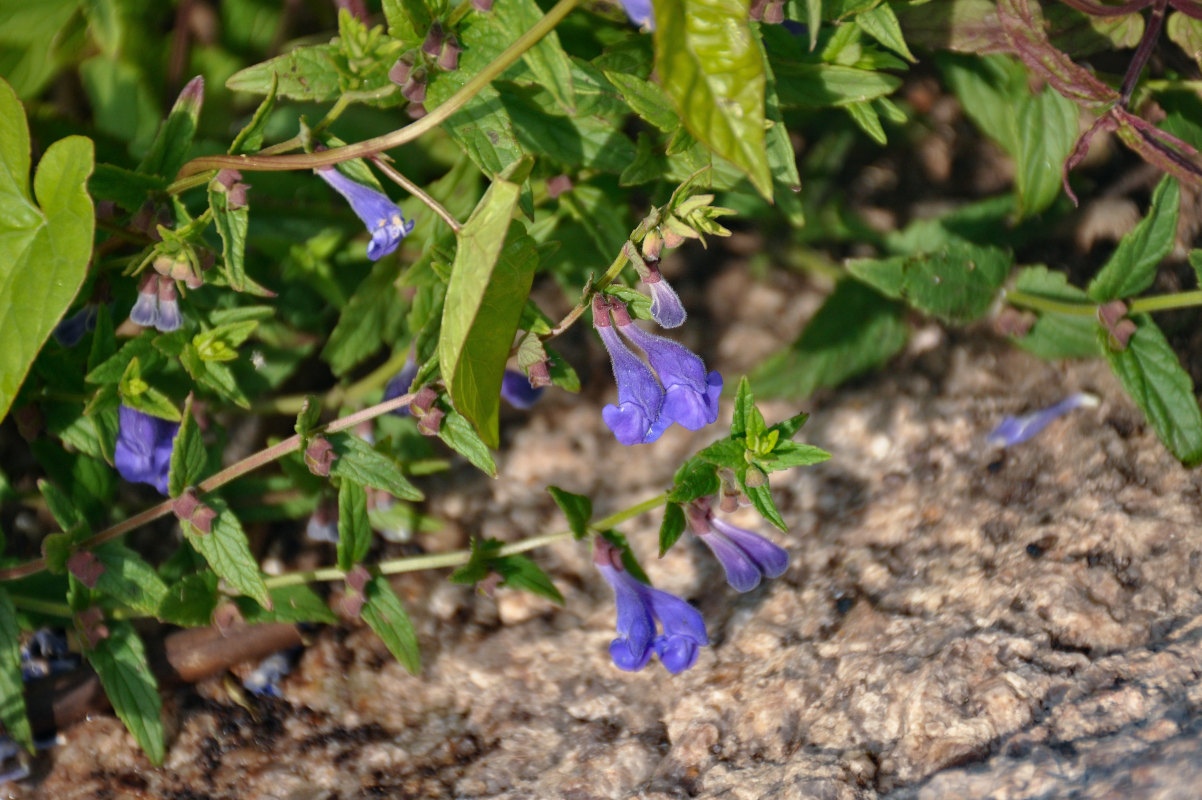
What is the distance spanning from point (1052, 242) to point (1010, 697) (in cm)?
199

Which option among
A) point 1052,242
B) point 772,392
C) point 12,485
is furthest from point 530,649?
point 1052,242

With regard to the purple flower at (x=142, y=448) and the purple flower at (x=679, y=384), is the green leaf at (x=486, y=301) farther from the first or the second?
the purple flower at (x=142, y=448)

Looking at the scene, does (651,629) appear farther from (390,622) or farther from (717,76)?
(717,76)

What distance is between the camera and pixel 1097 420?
2820 mm

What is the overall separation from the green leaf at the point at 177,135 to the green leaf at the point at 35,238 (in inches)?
11.2

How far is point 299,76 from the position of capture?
240 cm

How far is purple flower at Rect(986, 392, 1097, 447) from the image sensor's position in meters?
2.87

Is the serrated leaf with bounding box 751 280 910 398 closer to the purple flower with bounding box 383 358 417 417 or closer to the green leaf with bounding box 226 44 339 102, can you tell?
the purple flower with bounding box 383 358 417 417

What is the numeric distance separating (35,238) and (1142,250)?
107 inches

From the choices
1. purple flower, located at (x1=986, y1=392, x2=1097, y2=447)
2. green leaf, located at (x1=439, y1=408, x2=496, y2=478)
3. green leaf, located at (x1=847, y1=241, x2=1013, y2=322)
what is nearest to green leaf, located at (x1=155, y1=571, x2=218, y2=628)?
green leaf, located at (x1=439, y1=408, x2=496, y2=478)

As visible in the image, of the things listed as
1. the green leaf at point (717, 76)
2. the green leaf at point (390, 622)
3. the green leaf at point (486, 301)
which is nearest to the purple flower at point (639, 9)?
the green leaf at point (717, 76)

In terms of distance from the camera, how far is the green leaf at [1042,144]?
118 inches

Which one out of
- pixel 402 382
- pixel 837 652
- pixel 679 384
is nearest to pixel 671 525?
pixel 679 384

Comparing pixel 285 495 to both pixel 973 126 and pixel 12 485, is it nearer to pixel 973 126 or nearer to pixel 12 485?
pixel 12 485
